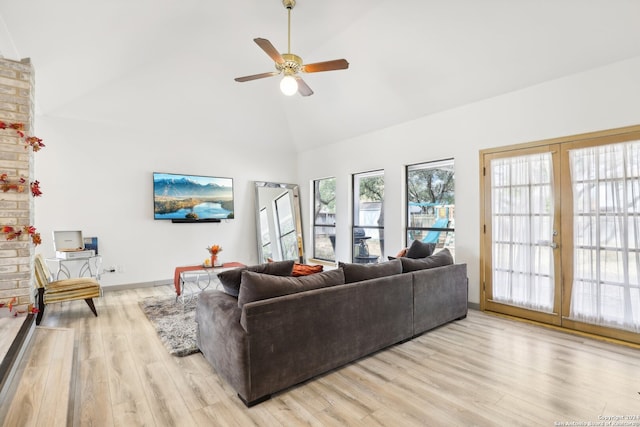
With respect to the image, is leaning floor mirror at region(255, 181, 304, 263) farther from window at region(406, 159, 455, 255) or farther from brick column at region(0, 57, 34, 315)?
brick column at region(0, 57, 34, 315)

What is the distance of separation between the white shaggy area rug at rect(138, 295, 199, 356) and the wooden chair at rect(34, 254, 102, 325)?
2.21 ft

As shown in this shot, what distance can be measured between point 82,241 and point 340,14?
4930 millimetres

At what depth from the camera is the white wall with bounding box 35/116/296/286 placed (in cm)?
492

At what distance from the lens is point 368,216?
244 inches

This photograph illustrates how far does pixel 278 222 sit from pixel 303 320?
4.98 metres

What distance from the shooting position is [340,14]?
383 centimetres

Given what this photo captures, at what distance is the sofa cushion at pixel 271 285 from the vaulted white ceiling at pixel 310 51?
2760mm

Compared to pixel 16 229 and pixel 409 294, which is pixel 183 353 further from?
pixel 409 294

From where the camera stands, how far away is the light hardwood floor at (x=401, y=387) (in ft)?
6.72

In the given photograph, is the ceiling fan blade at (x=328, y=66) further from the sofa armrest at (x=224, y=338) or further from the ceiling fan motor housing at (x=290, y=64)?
the sofa armrest at (x=224, y=338)

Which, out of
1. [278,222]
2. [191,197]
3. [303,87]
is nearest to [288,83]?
[303,87]

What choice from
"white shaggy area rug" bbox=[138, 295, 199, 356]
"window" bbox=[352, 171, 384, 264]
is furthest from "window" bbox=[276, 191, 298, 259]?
"white shaggy area rug" bbox=[138, 295, 199, 356]

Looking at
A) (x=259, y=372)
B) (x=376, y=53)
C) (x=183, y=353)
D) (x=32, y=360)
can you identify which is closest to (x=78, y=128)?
(x=32, y=360)

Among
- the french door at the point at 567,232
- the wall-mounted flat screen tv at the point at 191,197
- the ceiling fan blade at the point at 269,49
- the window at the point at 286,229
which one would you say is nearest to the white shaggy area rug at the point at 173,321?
the wall-mounted flat screen tv at the point at 191,197
